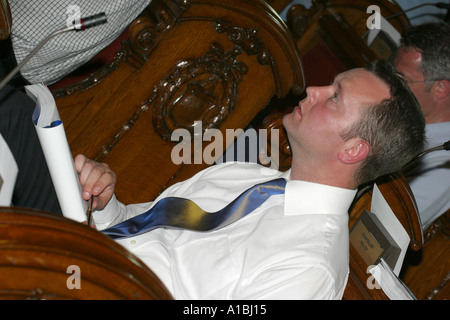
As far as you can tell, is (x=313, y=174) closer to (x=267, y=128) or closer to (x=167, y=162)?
(x=267, y=128)

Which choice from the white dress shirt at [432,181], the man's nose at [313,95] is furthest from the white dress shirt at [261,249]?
the white dress shirt at [432,181]

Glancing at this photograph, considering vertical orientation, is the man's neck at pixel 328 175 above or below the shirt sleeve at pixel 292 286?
above

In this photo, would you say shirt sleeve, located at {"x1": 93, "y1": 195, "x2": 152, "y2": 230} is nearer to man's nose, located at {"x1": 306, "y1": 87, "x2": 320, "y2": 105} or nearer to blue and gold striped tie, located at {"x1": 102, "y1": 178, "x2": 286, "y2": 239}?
blue and gold striped tie, located at {"x1": 102, "y1": 178, "x2": 286, "y2": 239}

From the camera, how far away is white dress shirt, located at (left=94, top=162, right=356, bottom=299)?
4.88 ft

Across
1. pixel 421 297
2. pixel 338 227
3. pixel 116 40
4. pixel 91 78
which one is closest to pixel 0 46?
pixel 91 78

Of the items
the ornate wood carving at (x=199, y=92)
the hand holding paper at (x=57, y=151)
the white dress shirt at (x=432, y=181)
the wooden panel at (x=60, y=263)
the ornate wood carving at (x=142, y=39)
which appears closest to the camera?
the wooden panel at (x=60, y=263)

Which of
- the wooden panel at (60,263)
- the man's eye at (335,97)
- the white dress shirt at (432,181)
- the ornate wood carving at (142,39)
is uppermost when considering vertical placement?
the ornate wood carving at (142,39)

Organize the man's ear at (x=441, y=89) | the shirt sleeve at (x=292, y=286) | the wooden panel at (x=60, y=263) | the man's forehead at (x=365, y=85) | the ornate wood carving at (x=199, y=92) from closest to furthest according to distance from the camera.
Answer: the wooden panel at (x=60, y=263)
the shirt sleeve at (x=292, y=286)
the man's forehead at (x=365, y=85)
the ornate wood carving at (x=199, y=92)
the man's ear at (x=441, y=89)

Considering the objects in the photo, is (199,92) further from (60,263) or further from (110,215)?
(60,263)

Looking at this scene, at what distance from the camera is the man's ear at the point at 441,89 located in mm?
2701

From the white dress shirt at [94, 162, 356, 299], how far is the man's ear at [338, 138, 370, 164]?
10 cm

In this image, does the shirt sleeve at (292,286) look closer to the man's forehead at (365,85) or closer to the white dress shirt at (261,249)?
the white dress shirt at (261,249)

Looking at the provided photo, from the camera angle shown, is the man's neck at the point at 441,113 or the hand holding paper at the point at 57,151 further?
the man's neck at the point at 441,113

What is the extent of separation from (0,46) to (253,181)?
933 millimetres
